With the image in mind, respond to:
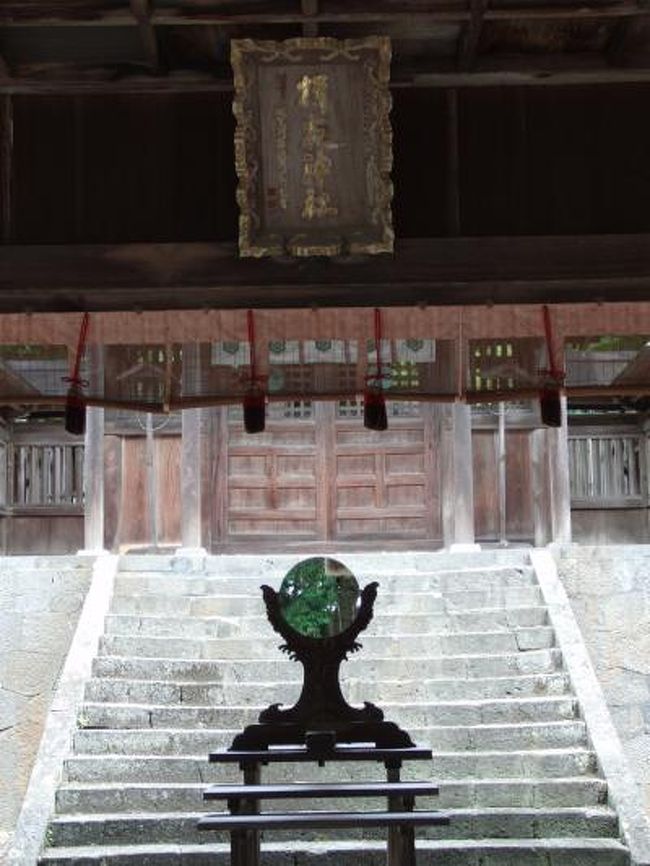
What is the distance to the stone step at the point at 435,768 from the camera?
947cm

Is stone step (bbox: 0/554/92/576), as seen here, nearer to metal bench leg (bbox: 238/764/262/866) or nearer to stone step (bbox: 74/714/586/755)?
stone step (bbox: 74/714/586/755)

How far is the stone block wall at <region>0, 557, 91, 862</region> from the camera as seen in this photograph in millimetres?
10031

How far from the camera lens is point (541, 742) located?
979 cm

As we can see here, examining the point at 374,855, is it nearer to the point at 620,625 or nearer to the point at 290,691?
the point at 290,691

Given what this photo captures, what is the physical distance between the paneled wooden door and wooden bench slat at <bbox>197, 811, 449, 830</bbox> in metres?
9.77

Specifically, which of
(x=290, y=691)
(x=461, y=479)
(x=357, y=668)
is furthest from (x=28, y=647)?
(x=461, y=479)

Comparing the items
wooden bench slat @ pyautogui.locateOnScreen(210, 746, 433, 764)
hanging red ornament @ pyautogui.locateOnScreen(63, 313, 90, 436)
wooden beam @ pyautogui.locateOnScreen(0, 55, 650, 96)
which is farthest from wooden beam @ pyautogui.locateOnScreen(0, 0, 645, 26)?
wooden bench slat @ pyautogui.locateOnScreen(210, 746, 433, 764)

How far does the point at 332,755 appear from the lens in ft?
20.0

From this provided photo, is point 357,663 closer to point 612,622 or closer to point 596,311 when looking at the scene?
point 612,622

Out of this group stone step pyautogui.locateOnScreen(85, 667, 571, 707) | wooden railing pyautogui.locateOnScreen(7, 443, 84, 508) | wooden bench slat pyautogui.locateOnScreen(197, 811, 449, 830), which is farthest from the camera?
wooden railing pyautogui.locateOnScreen(7, 443, 84, 508)

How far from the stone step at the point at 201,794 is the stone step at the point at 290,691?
4.02 ft

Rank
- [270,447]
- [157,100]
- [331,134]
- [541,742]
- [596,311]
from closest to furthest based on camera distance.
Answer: [331,134] < [157,100] < [596,311] < [541,742] < [270,447]

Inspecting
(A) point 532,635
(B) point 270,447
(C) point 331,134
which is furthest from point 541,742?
(B) point 270,447

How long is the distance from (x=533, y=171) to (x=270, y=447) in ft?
31.4
